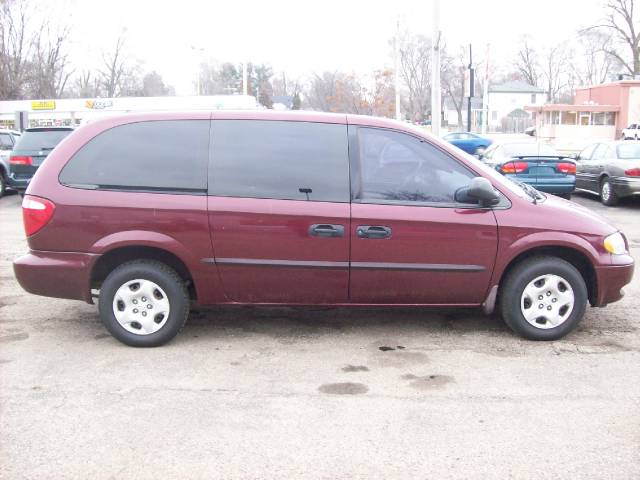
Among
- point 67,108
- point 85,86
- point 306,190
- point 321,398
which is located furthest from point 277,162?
point 85,86

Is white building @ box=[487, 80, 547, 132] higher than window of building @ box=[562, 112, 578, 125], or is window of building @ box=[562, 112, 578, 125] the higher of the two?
white building @ box=[487, 80, 547, 132]

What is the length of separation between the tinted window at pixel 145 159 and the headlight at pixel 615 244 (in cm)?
308

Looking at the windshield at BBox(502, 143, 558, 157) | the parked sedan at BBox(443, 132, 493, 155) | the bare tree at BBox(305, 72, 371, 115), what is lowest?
the windshield at BBox(502, 143, 558, 157)

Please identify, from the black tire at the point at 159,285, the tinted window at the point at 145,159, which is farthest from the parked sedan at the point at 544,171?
the black tire at the point at 159,285

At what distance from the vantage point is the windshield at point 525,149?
44.2 ft

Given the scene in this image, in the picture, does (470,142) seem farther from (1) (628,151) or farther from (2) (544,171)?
(2) (544,171)

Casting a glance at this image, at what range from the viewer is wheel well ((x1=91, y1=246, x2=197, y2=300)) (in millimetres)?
4777

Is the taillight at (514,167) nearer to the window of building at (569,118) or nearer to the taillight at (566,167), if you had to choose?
the taillight at (566,167)

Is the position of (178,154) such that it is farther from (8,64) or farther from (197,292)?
(8,64)

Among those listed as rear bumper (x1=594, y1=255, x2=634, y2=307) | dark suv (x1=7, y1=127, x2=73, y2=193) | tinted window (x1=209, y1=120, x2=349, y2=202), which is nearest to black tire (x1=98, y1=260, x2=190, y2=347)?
tinted window (x1=209, y1=120, x2=349, y2=202)

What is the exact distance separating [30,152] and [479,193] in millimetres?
11833

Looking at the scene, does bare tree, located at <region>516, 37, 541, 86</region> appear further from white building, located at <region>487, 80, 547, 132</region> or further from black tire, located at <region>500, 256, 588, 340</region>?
black tire, located at <region>500, 256, 588, 340</region>

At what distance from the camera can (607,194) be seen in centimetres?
1325

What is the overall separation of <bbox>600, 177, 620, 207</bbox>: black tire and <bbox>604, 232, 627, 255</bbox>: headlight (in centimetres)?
879
